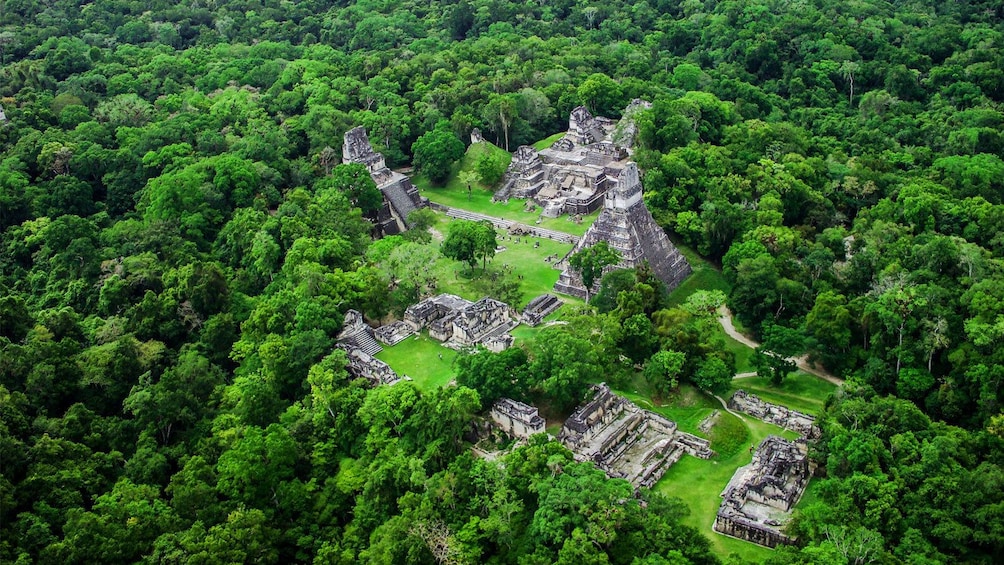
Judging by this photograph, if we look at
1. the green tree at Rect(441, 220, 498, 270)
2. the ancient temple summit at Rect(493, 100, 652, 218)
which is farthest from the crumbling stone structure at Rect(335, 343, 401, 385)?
the ancient temple summit at Rect(493, 100, 652, 218)

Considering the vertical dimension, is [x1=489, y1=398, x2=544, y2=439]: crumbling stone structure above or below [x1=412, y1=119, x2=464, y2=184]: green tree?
above

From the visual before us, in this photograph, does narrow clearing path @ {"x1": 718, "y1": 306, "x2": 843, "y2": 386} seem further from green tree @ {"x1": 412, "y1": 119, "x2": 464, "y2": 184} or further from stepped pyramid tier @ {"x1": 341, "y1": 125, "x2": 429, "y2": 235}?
green tree @ {"x1": 412, "y1": 119, "x2": 464, "y2": 184}

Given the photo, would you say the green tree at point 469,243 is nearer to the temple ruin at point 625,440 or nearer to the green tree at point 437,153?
the green tree at point 437,153

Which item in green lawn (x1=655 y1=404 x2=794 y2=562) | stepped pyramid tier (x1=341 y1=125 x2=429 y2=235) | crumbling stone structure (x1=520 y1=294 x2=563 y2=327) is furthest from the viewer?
stepped pyramid tier (x1=341 y1=125 x2=429 y2=235)

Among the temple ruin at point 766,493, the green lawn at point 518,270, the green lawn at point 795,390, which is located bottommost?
the green lawn at point 795,390

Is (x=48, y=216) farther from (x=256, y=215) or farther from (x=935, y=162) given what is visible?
(x=935, y=162)

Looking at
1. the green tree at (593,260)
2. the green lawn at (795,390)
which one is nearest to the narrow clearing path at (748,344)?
the green lawn at (795,390)

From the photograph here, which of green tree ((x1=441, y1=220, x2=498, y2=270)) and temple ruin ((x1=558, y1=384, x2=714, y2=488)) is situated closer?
temple ruin ((x1=558, y1=384, x2=714, y2=488))
